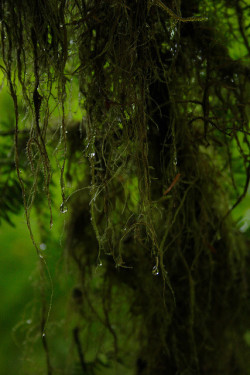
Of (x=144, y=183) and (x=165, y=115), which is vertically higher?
(x=165, y=115)

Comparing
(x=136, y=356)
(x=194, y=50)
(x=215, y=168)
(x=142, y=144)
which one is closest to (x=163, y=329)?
(x=136, y=356)

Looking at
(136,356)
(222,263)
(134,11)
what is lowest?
(136,356)

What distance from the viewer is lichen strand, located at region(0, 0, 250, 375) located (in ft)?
2.24

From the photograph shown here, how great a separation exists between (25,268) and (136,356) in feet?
2.03

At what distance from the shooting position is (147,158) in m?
0.71

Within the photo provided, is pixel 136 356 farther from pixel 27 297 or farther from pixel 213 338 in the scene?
pixel 27 297

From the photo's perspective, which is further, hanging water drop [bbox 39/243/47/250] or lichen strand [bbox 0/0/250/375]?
hanging water drop [bbox 39/243/47/250]

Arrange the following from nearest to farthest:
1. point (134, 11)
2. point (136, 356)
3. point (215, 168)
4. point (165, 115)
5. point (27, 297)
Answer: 1. point (134, 11)
2. point (165, 115)
3. point (215, 168)
4. point (136, 356)
5. point (27, 297)

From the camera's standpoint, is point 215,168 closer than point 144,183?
No

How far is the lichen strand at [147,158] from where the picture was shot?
68 centimetres

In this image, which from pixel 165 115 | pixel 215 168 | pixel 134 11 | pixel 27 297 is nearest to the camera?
pixel 134 11

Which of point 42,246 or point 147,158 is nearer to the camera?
point 147,158

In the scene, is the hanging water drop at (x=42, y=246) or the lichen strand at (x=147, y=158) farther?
the hanging water drop at (x=42, y=246)

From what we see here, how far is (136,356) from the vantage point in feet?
3.51
